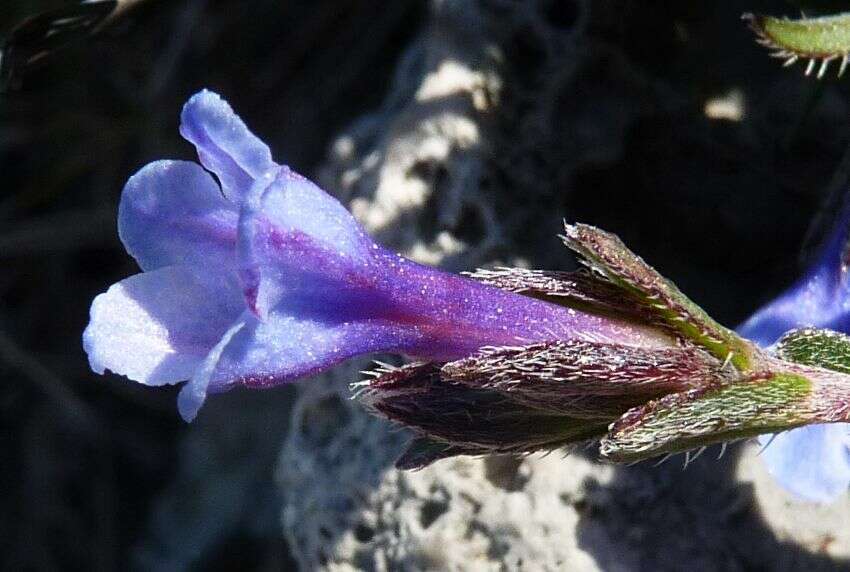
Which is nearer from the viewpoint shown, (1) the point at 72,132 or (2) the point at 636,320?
(2) the point at 636,320

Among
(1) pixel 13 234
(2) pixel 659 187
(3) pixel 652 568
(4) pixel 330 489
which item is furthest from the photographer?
(1) pixel 13 234

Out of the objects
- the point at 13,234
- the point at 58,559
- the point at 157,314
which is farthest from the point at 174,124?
the point at 157,314

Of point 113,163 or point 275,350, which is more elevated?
point 275,350

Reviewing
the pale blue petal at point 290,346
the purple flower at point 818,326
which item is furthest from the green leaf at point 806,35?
the pale blue petal at point 290,346

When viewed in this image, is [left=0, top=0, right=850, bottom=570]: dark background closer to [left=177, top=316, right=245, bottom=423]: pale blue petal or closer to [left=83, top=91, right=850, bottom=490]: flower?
[left=83, top=91, right=850, bottom=490]: flower

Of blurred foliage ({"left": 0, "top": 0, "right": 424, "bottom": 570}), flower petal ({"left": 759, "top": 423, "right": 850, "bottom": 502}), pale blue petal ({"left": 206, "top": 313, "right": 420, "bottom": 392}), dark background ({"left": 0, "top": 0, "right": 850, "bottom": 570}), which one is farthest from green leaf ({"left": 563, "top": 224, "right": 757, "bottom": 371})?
blurred foliage ({"left": 0, "top": 0, "right": 424, "bottom": 570})

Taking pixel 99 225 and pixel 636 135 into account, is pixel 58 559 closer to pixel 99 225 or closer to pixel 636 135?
pixel 99 225

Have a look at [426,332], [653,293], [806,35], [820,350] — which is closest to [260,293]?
[426,332]

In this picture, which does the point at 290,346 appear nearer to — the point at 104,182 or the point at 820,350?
the point at 820,350
